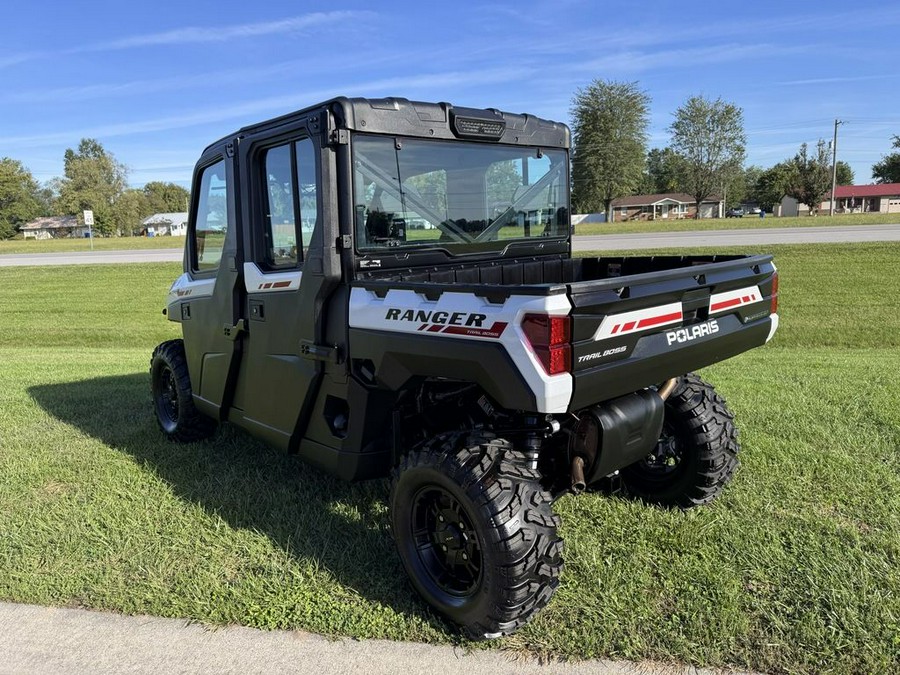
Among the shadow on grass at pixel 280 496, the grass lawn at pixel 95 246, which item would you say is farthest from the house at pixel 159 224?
the shadow on grass at pixel 280 496

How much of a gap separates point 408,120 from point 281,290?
3.88ft

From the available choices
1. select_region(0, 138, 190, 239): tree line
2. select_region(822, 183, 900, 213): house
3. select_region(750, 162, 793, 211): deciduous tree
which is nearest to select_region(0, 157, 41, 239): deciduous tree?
select_region(0, 138, 190, 239): tree line

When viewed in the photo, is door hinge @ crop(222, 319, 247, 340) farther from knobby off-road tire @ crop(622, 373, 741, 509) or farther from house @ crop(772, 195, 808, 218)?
house @ crop(772, 195, 808, 218)

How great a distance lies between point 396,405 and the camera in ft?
11.7

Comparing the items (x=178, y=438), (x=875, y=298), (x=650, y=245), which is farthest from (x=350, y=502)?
(x=650, y=245)

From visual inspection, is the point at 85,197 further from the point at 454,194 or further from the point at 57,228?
the point at 454,194

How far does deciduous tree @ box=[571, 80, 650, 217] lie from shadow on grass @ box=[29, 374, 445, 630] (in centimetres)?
4346

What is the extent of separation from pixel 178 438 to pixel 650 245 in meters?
17.2

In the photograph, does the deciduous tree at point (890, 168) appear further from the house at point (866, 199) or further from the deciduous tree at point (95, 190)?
the deciduous tree at point (95, 190)

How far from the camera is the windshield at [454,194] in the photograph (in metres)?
3.56

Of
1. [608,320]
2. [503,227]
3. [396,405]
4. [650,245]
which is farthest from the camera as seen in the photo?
[650,245]

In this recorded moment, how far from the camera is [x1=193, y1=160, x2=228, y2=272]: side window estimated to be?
4.48 meters

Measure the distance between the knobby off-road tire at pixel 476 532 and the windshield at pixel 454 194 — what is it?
125cm

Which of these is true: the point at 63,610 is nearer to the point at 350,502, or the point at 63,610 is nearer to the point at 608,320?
the point at 350,502
